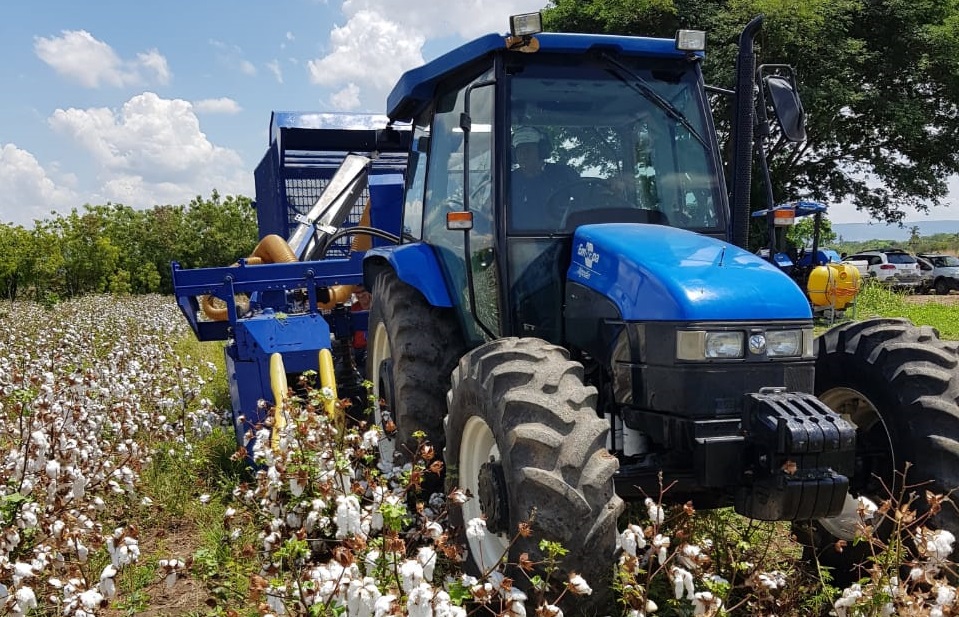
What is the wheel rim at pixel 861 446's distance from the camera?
333cm

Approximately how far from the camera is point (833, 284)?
13.8 m

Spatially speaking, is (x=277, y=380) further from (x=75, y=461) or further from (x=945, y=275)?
(x=945, y=275)

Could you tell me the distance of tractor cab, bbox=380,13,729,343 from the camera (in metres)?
3.66

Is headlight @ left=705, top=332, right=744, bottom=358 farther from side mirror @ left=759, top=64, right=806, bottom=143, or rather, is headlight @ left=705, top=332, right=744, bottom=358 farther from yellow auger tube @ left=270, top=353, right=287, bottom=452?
yellow auger tube @ left=270, top=353, right=287, bottom=452

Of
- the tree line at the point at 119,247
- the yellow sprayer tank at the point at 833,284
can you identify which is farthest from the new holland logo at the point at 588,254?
the tree line at the point at 119,247

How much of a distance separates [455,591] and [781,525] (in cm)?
262

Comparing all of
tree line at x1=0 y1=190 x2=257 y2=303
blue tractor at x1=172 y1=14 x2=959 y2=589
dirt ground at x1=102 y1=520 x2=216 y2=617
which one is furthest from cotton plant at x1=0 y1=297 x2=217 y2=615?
tree line at x1=0 y1=190 x2=257 y2=303

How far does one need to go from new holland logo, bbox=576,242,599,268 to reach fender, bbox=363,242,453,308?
3.20ft

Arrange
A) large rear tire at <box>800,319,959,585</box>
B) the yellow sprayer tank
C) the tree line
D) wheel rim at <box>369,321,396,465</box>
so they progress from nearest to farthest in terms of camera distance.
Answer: large rear tire at <box>800,319,959,585</box> → wheel rim at <box>369,321,396,465</box> → the yellow sprayer tank → the tree line

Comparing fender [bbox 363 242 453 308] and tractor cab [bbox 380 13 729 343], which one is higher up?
tractor cab [bbox 380 13 729 343]

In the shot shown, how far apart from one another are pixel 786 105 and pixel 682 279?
3.54 ft

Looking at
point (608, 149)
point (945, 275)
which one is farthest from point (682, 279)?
point (945, 275)

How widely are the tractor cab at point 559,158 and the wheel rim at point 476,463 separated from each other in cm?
56

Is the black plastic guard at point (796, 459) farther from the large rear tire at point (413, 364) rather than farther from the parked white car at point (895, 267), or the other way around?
the parked white car at point (895, 267)
